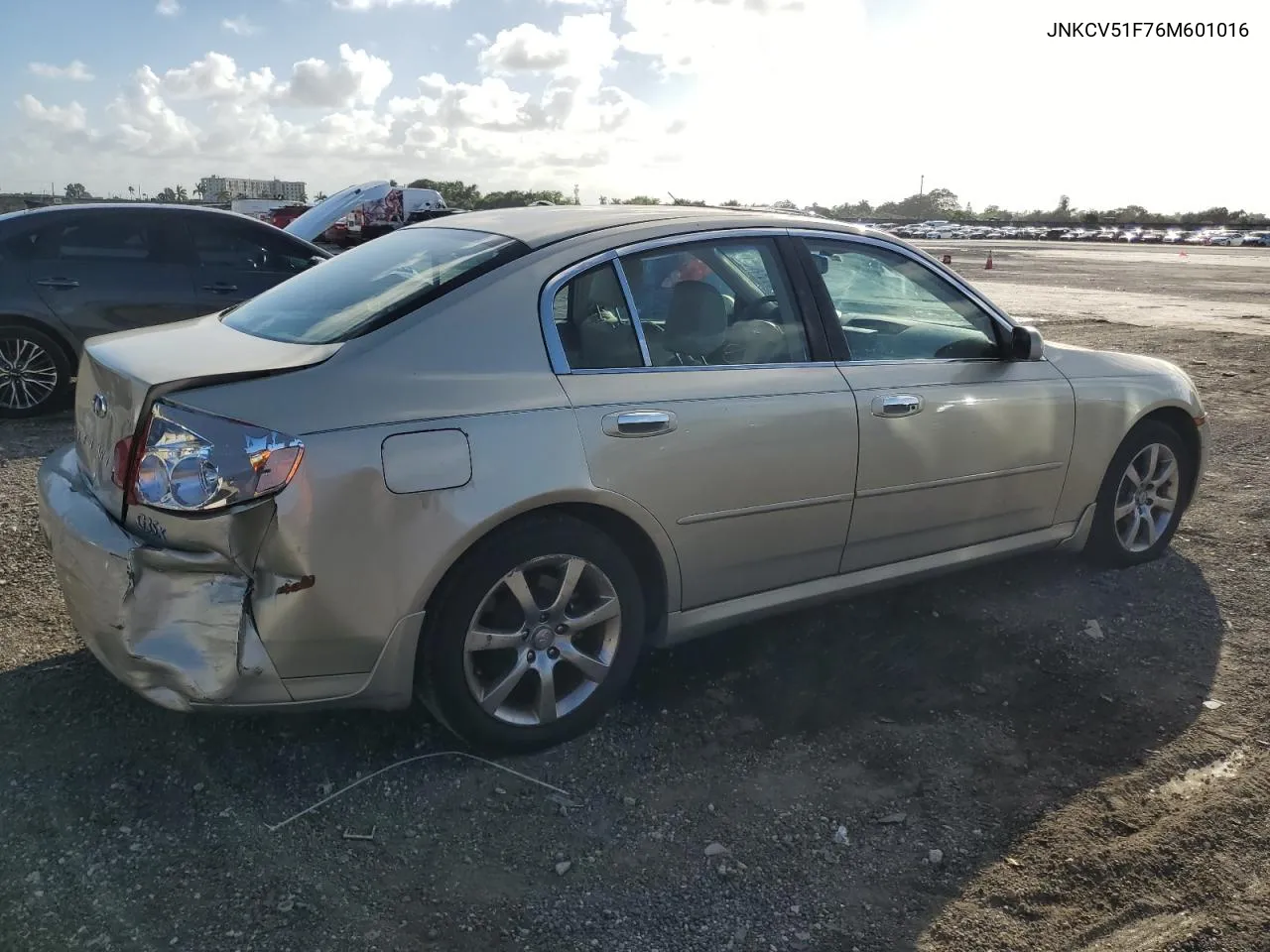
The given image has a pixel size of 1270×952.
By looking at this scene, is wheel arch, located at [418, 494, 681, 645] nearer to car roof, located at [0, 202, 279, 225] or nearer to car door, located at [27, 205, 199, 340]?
car door, located at [27, 205, 199, 340]

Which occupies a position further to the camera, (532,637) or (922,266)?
(922,266)

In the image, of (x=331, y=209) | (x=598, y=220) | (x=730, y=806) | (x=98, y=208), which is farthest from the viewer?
(x=331, y=209)

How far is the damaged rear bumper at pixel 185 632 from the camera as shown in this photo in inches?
105

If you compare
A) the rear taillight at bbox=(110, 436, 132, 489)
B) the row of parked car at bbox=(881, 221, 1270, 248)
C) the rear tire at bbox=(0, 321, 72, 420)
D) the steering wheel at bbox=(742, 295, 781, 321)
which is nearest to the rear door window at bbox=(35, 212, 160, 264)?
the rear tire at bbox=(0, 321, 72, 420)

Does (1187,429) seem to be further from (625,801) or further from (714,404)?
(625,801)

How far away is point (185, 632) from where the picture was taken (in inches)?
106

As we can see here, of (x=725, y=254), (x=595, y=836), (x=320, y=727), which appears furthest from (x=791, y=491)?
(x=320, y=727)

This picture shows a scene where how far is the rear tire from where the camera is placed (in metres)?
7.43

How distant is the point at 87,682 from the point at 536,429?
188cm

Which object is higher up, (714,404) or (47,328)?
(714,404)

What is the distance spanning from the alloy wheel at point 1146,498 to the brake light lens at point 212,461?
3.79 m

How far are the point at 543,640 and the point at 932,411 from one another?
1745 millimetres

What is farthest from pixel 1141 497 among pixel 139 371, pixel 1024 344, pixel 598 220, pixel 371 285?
pixel 139 371

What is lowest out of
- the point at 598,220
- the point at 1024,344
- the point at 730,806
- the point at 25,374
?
the point at 730,806
